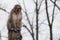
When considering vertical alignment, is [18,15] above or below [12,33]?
above

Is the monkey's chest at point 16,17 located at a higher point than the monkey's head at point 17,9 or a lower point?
lower

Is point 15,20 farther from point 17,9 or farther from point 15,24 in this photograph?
point 17,9

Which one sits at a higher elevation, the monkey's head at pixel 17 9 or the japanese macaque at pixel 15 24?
the monkey's head at pixel 17 9

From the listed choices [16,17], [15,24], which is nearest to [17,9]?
[16,17]

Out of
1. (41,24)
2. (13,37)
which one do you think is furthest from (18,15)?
(41,24)

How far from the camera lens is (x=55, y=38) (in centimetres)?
1562

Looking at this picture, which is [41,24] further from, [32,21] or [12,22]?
[12,22]

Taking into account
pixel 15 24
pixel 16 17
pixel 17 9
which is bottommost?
pixel 15 24

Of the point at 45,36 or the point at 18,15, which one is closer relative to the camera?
the point at 18,15

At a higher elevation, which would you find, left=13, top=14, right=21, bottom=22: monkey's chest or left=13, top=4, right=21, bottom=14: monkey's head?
left=13, top=4, right=21, bottom=14: monkey's head

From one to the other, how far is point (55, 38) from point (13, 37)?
1033 centimetres

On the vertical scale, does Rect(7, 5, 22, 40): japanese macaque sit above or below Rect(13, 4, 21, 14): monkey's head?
below

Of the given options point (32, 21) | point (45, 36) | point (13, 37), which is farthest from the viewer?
point (45, 36)

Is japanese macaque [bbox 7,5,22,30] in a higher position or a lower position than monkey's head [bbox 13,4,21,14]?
lower
